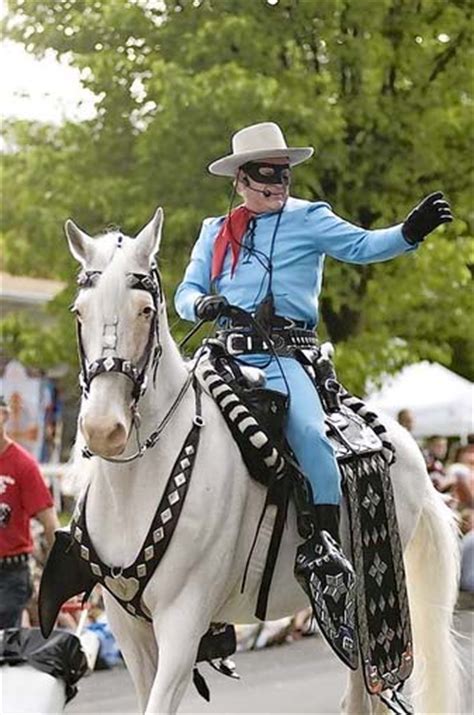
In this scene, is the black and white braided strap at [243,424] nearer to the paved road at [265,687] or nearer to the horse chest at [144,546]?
the horse chest at [144,546]

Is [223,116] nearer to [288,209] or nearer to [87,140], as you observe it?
[87,140]

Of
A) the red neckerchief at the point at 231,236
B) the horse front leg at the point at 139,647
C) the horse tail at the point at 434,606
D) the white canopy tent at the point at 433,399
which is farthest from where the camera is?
the white canopy tent at the point at 433,399

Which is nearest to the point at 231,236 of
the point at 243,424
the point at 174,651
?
the point at 243,424

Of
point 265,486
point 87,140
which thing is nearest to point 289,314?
point 265,486

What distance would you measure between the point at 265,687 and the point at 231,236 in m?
4.65

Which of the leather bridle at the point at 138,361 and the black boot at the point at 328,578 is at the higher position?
the leather bridle at the point at 138,361

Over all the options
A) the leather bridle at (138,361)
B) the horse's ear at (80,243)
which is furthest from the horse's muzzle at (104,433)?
the horse's ear at (80,243)

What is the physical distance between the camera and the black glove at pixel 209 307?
4.90 meters

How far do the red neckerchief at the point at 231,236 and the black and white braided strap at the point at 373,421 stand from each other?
73 centimetres

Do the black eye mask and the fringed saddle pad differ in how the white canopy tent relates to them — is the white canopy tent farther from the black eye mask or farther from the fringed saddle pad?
the black eye mask

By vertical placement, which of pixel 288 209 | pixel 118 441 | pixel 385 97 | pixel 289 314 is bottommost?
pixel 118 441

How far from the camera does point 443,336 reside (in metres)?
14.6

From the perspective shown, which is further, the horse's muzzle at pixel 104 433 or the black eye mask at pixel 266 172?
the black eye mask at pixel 266 172

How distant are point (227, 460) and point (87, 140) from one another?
920 cm
